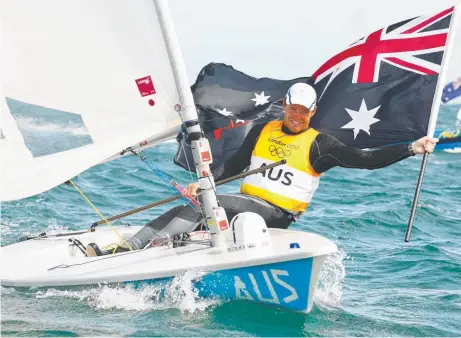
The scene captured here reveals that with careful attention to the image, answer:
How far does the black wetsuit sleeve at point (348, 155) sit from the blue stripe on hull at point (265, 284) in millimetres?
1129

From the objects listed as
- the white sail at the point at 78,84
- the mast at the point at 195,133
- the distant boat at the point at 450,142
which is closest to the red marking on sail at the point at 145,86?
the white sail at the point at 78,84

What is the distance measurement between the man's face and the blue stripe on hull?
146cm

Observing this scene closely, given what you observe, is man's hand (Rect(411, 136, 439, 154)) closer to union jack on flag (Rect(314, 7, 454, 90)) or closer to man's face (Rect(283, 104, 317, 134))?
man's face (Rect(283, 104, 317, 134))

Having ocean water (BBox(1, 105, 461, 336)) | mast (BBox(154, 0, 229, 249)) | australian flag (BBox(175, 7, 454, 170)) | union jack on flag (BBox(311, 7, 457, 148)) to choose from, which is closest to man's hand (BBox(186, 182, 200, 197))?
mast (BBox(154, 0, 229, 249))

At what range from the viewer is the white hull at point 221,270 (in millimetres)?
5785

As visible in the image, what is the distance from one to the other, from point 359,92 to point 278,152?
3.95 ft

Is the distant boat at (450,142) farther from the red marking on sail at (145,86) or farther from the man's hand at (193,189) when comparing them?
the red marking on sail at (145,86)

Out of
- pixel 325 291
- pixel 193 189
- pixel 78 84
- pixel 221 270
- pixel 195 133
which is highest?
pixel 78 84

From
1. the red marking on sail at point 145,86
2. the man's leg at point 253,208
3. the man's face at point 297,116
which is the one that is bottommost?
the man's leg at point 253,208

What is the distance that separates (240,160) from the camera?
7070 millimetres

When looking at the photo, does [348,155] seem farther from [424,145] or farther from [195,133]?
[195,133]

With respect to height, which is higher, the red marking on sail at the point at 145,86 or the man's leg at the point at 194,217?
the red marking on sail at the point at 145,86

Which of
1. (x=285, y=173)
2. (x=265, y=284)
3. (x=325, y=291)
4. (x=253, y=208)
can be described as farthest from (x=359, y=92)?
(x=265, y=284)

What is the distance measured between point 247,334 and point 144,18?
2459 millimetres
